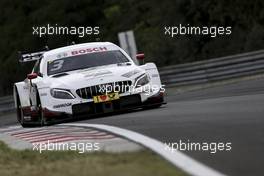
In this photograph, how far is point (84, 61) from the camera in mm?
15922

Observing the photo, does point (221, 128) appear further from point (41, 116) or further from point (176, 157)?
point (41, 116)

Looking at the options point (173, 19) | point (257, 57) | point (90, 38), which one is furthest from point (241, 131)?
point (90, 38)

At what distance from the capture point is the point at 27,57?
1916 cm

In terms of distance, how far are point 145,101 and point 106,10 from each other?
4047 cm

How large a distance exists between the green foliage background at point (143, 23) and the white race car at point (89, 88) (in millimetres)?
18076

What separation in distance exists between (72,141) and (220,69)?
15.8 meters

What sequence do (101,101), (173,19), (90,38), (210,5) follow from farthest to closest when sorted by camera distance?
(90,38) → (173,19) → (210,5) → (101,101)

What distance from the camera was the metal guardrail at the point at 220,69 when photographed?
83.0ft

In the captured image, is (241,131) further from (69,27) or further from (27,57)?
(69,27)

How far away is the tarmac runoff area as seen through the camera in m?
9.09

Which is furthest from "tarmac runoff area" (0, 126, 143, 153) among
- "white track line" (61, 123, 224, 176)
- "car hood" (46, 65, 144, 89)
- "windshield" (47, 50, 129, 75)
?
"windshield" (47, 50, 129, 75)

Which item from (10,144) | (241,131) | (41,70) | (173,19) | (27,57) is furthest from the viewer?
(173,19)

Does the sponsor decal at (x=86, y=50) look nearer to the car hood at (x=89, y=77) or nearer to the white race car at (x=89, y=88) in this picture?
the white race car at (x=89, y=88)

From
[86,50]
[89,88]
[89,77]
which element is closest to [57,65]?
[86,50]
